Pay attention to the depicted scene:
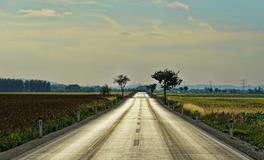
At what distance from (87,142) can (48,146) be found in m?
2.00

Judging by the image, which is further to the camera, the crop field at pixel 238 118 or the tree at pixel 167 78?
the tree at pixel 167 78

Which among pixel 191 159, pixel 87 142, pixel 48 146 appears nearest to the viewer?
pixel 191 159

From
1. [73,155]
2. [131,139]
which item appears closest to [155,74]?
[131,139]

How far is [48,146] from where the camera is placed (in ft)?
56.9

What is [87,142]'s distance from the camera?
61.5 feet

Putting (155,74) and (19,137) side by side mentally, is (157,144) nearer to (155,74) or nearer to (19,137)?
(19,137)

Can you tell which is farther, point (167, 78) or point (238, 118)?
point (167, 78)

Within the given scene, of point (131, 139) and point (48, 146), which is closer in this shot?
point (48, 146)

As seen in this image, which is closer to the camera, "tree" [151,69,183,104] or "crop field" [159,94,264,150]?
"crop field" [159,94,264,150]

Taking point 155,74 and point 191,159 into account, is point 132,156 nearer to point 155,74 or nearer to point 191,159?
point 191,159

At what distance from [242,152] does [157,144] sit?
3751 mm

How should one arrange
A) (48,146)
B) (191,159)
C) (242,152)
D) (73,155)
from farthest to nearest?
(48,146), (242,152), (73,155), (191,159)

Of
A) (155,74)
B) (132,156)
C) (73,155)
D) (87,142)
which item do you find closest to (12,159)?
(73,155)

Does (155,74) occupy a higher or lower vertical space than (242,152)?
higher
